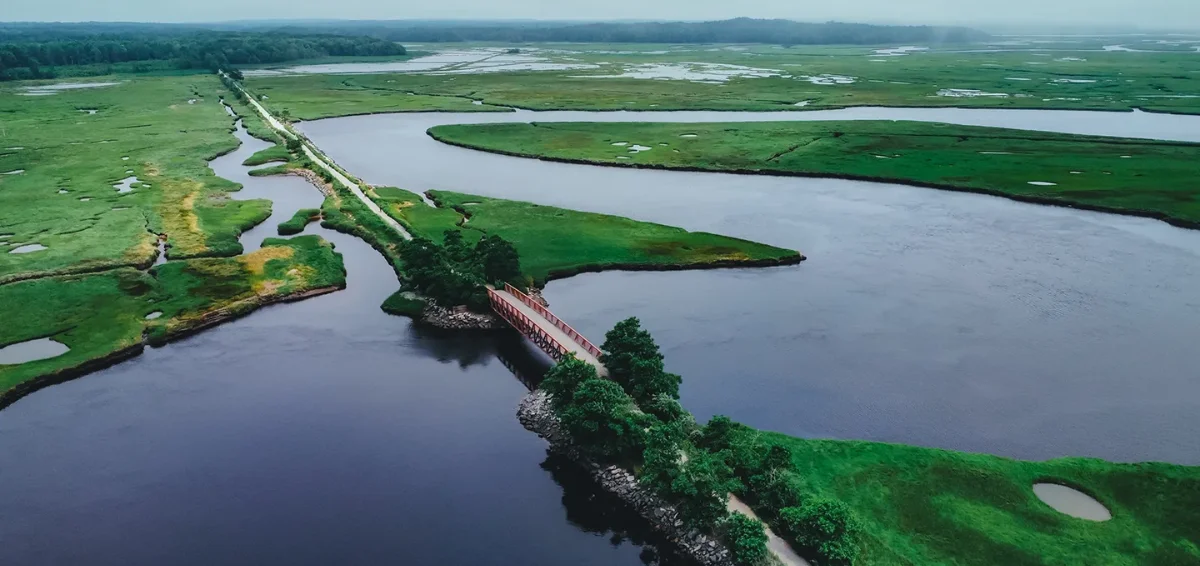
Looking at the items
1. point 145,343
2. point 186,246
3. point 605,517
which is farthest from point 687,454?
point 186,246

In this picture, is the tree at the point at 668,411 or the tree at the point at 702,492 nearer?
the tree at the point at 702,492

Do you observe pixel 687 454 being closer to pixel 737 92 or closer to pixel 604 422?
pixel 604 422

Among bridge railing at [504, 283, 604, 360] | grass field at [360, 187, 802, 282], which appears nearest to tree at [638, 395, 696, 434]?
bridge railing at [504, 283, 604, 360]

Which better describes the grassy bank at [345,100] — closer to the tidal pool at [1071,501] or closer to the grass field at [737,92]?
the grass field at [737,92]

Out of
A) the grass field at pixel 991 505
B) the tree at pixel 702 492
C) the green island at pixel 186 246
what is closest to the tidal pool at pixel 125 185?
the green island at pixel 186 246

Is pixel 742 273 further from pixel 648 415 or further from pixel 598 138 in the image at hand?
pixel 598 138

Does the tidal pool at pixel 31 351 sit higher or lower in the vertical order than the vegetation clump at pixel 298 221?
lower

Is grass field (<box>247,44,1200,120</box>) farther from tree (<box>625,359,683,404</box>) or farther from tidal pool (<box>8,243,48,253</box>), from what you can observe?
tree (<box>625,359,683,404</box>)
